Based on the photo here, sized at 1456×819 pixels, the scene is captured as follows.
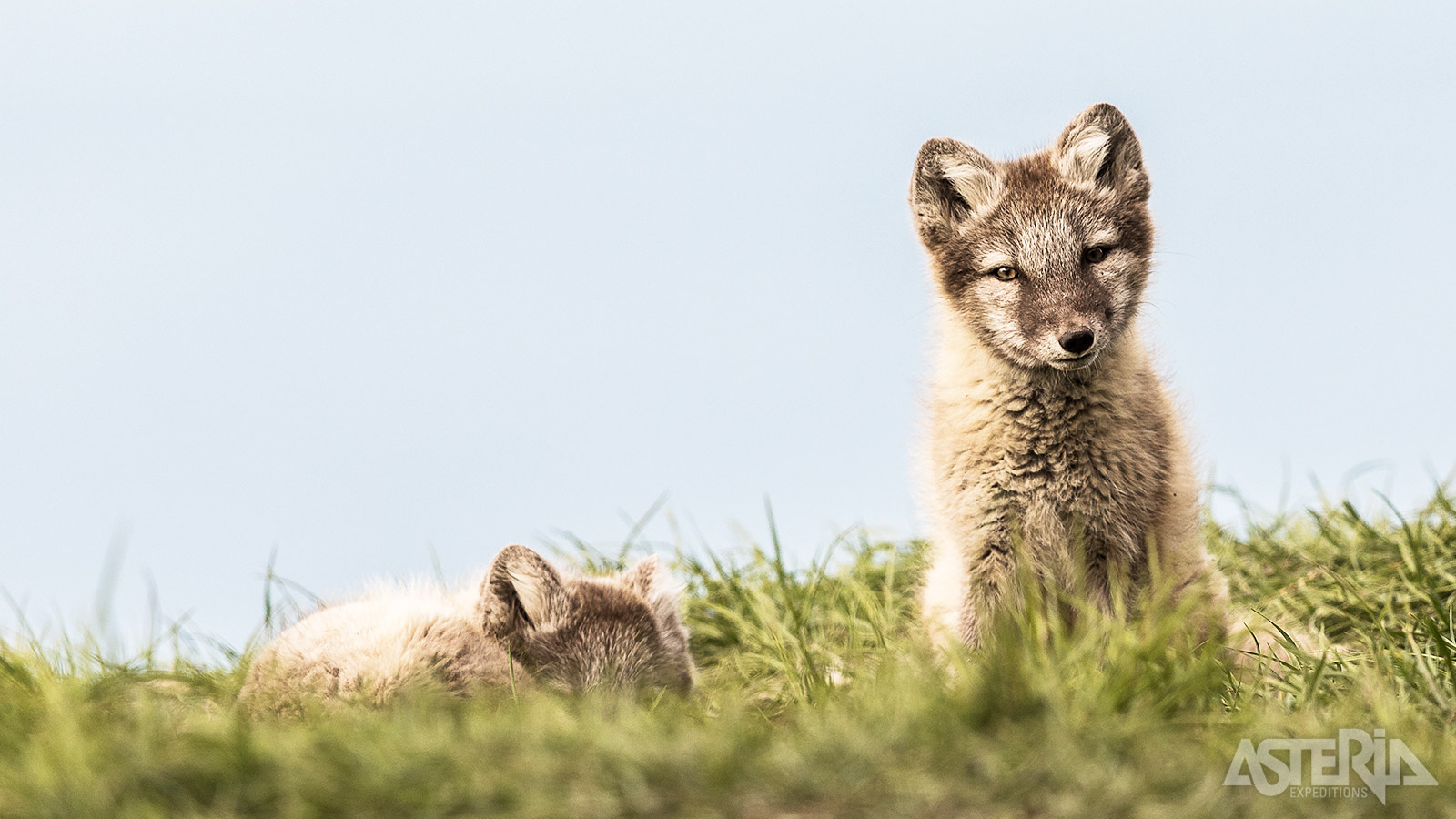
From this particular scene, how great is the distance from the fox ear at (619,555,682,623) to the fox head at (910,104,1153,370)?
1.66 m

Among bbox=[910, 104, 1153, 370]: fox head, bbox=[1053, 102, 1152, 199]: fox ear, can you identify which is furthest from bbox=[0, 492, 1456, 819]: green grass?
bbox=[1053, 102, 1152, 199]: fox ear

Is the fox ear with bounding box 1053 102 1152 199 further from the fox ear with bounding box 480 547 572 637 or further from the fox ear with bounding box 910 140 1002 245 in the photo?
the fox ear with bounding box 480 547 572 637

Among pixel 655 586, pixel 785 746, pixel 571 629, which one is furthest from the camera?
pixel 655 586

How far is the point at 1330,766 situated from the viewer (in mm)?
2699

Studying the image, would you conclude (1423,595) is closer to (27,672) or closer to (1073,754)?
(1073,754)

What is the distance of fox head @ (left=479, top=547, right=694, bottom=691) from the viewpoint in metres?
3.91

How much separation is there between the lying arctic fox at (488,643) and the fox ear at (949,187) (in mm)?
2026

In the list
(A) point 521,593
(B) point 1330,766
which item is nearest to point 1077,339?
(B) point 1330,766

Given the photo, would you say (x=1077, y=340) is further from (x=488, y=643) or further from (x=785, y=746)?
(x=488, y=643)

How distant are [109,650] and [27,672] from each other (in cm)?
43

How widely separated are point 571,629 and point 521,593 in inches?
8.9

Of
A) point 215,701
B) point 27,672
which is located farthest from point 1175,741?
point 27,672

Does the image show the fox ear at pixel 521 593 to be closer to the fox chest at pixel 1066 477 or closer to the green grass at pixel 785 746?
the green grass at pixel 785 746

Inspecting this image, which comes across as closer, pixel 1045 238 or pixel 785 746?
pixel 785 746
